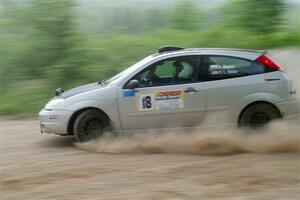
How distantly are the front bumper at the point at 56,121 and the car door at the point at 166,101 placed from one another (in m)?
0.93

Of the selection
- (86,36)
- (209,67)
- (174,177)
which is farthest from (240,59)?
(86,36)

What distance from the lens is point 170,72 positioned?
8.11 metres

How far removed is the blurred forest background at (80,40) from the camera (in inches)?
547

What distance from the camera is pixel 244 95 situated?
793cm

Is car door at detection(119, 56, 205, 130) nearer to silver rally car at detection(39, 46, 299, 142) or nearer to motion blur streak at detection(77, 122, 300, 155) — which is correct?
silver rally car at detection(39, 46, 299, 142)

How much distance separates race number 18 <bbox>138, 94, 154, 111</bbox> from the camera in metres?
7.95

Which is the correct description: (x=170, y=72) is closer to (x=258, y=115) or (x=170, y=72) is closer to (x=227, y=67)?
(x=227, y=67)

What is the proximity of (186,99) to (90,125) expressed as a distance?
5.40 feet

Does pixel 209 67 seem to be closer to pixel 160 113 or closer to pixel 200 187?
pixel 160 113

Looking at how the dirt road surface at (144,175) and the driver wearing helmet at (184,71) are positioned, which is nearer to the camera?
the dirt road surface at (144,175)

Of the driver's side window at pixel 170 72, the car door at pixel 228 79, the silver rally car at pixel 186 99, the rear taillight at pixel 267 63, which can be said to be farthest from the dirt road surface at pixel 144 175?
the rear taillight at pixel 267 63

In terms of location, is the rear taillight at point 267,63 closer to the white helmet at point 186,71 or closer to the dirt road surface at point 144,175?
the white helmet at point 186,71

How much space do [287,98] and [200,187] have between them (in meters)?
2.99

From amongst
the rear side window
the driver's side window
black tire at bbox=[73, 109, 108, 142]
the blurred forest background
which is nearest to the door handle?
the driver's side window
